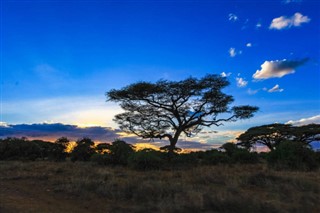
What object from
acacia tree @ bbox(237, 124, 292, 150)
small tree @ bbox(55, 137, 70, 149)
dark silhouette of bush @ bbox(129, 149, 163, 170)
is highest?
acacia tree @ bbox(237, 124, 292, 150)

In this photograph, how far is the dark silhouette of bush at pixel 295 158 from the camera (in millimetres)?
22094

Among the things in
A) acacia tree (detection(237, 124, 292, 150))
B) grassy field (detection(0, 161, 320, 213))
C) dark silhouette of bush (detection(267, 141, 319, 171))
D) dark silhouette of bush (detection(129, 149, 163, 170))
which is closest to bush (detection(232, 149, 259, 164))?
dark silhouette of bush (detection(267, 141, 319, 171))

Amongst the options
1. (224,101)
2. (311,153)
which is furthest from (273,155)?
(224,101)

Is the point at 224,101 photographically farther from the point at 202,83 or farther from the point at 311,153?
the point at 311,153

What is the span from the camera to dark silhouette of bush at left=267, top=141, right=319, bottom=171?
22094mm

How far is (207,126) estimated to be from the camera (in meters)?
30.6

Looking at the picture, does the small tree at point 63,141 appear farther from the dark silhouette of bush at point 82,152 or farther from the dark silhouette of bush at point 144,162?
the dark silhouette of bush at point 144,162

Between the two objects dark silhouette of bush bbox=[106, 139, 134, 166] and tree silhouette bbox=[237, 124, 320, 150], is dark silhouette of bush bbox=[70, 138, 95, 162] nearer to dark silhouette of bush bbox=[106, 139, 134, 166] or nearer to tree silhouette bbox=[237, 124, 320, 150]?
dark silhouette of bush bbox=[106, 139, 134, 166]

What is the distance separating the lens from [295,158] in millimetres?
22328

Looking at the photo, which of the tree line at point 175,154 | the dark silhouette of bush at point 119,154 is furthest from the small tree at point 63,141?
the dark silhouette of bush at point 119,154

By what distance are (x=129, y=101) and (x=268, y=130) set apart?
76.1 feet

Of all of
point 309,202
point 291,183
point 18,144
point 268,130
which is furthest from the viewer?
point 268,130

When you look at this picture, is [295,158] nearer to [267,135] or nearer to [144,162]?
[144,162]

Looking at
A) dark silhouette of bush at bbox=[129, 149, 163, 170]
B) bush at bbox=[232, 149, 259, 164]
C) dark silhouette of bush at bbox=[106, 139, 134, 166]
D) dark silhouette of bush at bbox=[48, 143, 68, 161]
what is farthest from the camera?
dark silhouette of bush at bbox=[48, 143, 68, 161]
